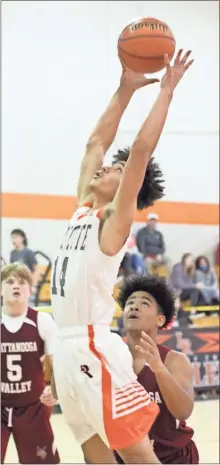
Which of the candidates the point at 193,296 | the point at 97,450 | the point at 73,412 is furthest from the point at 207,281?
the point at 73,412

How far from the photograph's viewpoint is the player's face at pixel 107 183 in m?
2.82

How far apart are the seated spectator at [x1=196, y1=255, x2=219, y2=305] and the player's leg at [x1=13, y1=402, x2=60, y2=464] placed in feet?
20.5

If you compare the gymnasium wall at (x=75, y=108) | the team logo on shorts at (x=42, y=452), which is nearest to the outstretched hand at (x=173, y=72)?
the team logo on shorts at (x=42, y=452)

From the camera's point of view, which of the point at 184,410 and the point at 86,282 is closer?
the point at 86,282

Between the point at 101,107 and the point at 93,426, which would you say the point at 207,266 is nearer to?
the point at 101,107

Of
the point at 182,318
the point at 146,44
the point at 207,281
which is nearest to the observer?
the point at 146,44

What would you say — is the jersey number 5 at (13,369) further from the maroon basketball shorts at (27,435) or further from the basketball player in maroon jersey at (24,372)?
the maroon basketball shorts at (27,435)

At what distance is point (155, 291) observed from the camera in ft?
11.5

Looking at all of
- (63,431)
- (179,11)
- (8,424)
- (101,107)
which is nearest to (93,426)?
(8,424)

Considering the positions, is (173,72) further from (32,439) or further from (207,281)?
(207,281)

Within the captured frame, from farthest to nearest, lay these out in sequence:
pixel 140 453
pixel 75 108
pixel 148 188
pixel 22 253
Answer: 1. pixel 75 108
2. pixel 22 253
3. pixel 148 188
4. pixel 140 453

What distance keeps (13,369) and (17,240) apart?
5.99 metres

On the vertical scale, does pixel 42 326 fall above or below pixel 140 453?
above

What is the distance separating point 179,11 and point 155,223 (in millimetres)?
3672
